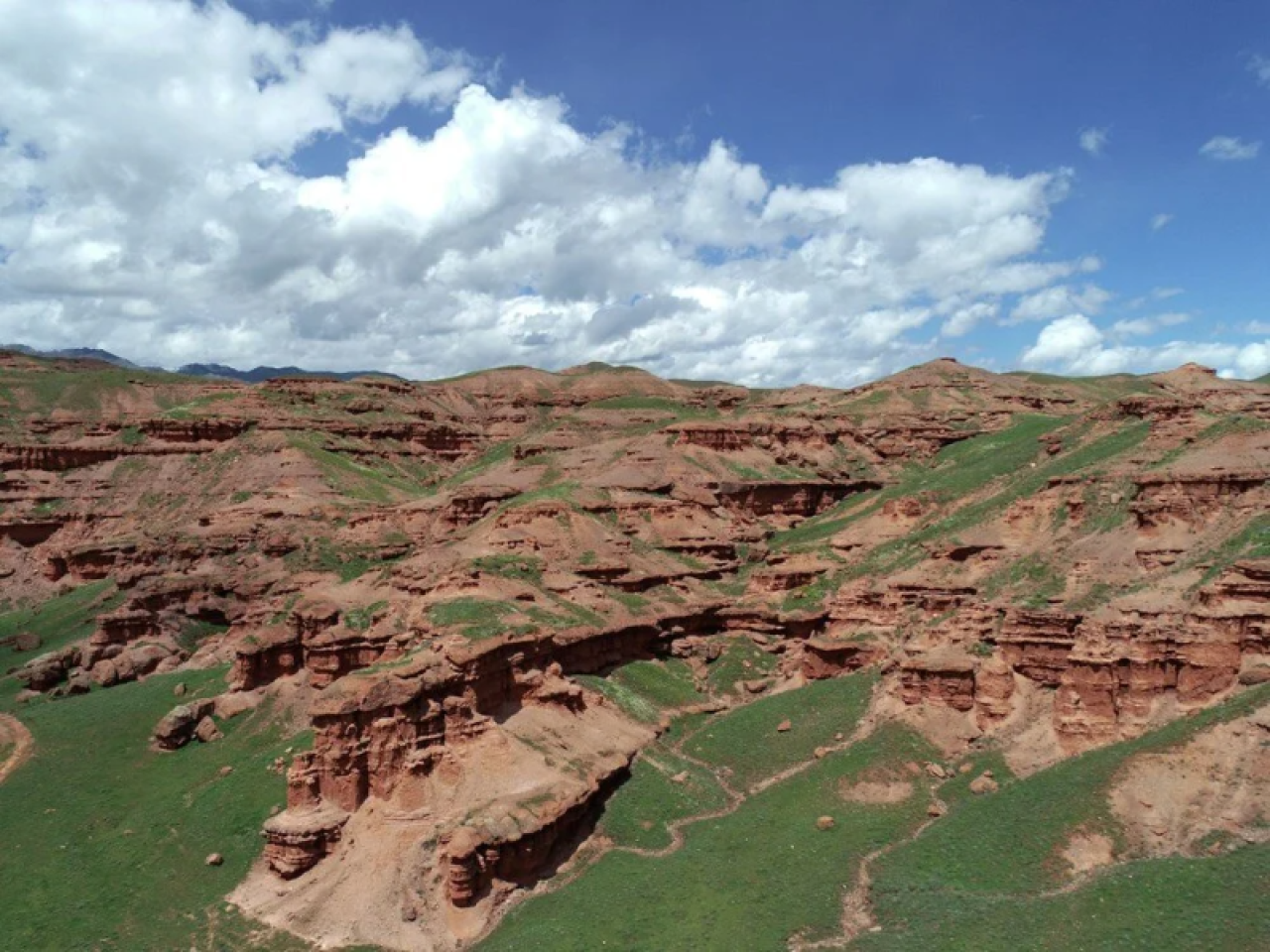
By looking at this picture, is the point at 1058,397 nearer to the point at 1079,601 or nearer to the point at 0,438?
the point at 1079,601

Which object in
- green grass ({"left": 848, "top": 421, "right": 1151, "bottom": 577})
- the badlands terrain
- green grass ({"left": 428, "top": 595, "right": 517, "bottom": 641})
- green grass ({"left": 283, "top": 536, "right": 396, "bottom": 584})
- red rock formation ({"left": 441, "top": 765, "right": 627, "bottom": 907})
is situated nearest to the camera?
the badlands terrain

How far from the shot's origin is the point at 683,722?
175 ft

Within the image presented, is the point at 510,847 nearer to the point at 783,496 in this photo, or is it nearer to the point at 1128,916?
the point at 1128,916

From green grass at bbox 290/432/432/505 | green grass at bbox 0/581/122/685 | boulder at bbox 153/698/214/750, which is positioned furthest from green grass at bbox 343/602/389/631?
green grass at bbox 290/432/432/505

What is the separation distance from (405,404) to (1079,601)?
407ft

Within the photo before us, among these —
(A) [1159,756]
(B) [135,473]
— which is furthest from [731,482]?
(B) [135,473]

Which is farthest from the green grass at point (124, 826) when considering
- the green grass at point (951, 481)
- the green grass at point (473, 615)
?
the green grass at point (951, 481)

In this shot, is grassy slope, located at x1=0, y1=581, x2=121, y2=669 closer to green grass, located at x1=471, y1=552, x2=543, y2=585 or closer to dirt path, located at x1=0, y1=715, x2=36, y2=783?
dirt path, located at x1=0, y1=715, x2=36, y2=783

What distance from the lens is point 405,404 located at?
150750 millimetres

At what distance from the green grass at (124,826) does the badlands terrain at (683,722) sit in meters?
0.21

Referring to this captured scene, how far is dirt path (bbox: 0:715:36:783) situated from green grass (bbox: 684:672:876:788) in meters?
38.0

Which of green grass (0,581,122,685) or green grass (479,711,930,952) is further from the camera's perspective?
green grass (0,581,122,685)

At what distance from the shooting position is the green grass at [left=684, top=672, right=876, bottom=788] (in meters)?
47.5

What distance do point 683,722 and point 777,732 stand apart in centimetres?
624
